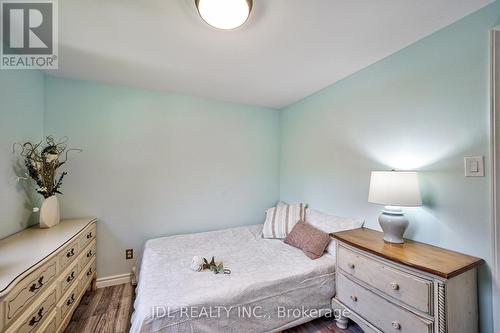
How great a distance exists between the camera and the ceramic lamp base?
1.53m

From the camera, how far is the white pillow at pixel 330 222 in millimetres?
2062

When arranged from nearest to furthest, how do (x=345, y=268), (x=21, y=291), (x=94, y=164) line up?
(x=21, y=291) → (x=345, y=268) → (x=94, y=164)

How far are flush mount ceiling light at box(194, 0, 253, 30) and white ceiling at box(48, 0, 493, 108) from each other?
8cm

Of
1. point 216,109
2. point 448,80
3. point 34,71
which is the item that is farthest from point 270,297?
point 34,71

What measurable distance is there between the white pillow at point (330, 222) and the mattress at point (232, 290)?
0.26 meters

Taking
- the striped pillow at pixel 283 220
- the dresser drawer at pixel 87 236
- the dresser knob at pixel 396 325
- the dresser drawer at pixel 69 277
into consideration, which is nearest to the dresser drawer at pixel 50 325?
the dresser drawer at pixel 69 277

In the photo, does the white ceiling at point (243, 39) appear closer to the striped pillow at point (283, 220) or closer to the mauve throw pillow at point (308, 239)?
the striped pillow at point (283, 220)

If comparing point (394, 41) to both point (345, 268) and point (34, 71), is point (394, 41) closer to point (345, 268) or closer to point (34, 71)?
point (345, 268)

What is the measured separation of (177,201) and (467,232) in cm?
278

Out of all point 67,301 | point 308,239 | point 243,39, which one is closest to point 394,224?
point 308,239

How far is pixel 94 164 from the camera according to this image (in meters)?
2.33

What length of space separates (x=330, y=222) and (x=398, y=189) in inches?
35.3

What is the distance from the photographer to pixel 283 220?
2.64 metres

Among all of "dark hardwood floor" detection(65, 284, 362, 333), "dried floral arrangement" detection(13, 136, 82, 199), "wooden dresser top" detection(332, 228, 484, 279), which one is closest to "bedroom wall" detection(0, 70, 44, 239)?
"dried floral arrangement" detection(13, 136, 82, 199)
